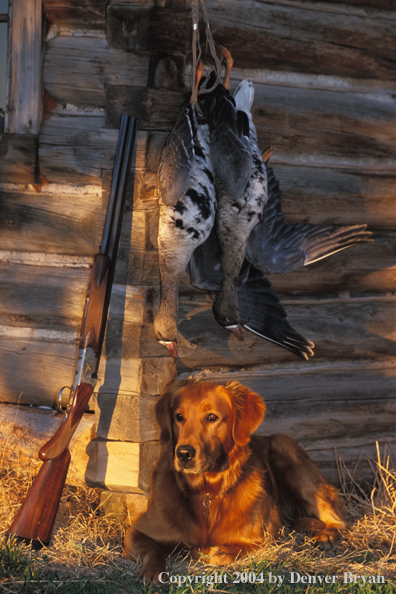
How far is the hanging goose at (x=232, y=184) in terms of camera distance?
9.45 feet

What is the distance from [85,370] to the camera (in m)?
2.99

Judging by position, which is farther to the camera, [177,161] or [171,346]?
[171,346]

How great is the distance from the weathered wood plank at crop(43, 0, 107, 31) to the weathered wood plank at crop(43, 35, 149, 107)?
0.09 meters

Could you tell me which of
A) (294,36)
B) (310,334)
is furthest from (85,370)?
(294,36)

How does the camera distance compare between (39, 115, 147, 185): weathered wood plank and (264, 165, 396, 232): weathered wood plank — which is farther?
(264, 165, 396, 232): weathered wood plank

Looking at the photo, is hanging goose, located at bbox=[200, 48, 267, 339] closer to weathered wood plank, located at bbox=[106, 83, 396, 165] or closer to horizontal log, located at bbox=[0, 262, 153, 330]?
weathered wood plank, located at bbox=[106, 83, 396, 165]

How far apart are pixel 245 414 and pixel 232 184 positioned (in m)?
1.32

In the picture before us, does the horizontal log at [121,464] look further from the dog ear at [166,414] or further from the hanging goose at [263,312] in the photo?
the hanging goose at [263,312]

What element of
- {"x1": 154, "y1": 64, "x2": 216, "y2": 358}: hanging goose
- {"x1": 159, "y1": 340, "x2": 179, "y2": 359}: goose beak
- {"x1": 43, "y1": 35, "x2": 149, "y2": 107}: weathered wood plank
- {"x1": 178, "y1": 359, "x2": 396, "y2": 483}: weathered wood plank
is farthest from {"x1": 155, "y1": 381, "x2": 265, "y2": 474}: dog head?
{"x1": 43, "y1": 35, "x2": 149, "y2": 107}: weathered wood plank

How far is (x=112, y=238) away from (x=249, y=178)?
92 cm

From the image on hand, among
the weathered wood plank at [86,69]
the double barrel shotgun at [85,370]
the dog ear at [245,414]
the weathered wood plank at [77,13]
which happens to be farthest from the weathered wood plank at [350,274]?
the weathered wood plank at [77,13]

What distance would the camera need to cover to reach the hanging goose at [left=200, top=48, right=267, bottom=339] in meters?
2.88

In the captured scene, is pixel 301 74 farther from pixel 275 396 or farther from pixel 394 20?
pixel 275 396

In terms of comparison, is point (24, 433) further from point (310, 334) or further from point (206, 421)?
point (310, 334)
